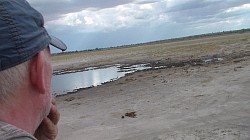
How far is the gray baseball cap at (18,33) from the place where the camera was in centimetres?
120

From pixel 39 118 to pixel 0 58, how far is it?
0.32m

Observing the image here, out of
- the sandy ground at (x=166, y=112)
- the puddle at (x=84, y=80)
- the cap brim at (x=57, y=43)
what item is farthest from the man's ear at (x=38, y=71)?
the puddle at (x=84, y=80)

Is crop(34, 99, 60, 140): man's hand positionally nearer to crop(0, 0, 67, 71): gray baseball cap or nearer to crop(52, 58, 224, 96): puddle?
crop(0, 0, 67, 71): gray baseball cap

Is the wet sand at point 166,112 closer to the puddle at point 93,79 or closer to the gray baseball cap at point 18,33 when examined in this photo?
the puddle at point 93,79

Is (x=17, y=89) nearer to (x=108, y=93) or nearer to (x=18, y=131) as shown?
(x=18, y=131)

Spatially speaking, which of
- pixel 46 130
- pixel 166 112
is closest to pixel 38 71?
pixel 46 130

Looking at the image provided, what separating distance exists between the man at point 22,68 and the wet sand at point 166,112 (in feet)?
25.2

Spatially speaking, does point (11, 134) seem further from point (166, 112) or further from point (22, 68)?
point (166, 112)

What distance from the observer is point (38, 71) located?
134 centimetres

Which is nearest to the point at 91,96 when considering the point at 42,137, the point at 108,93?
the point at 108,93

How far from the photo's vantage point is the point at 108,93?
18.5 meters

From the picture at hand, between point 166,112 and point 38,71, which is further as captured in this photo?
point 166,112

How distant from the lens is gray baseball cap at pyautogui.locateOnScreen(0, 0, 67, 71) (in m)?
1.20

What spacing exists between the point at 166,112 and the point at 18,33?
10.9 metres
